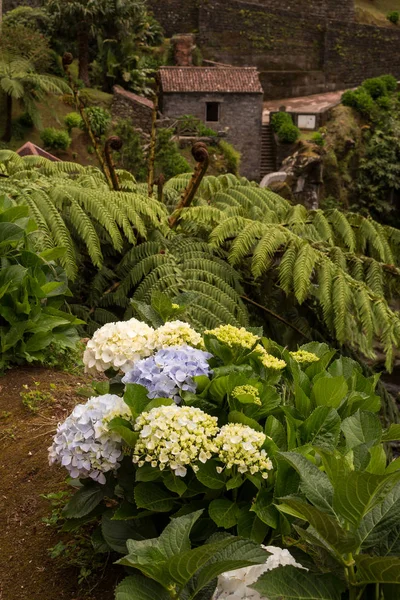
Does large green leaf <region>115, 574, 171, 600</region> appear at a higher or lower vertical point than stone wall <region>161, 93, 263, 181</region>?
higher

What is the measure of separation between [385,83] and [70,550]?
28577 mm

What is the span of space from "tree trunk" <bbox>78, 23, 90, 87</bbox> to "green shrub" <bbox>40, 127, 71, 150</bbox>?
5157 millimetres

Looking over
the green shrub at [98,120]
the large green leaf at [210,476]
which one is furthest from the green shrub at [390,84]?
the large green leaf at [210,476]

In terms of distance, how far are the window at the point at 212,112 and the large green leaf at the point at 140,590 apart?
23579 mm

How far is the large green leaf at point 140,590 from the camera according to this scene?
1.88 m

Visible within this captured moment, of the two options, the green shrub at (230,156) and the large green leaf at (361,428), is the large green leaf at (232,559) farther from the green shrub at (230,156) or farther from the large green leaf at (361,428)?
the green shrub at (230,156)

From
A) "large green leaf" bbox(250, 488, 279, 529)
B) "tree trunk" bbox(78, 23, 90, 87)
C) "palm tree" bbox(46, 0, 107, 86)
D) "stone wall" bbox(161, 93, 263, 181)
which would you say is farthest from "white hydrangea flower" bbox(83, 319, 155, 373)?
"stone wall" bbox(161, 93, 263, 181)

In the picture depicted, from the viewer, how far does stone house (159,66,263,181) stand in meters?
24.3

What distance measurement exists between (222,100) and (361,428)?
23145 mm

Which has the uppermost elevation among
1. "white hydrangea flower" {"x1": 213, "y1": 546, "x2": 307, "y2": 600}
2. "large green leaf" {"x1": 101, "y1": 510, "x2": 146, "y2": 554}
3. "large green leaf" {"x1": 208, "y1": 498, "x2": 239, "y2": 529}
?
"large green leaf" {"x1": 208, "y1": 498, "x2": 239, "y2": 529}

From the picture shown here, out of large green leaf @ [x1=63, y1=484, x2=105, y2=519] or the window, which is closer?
large green leaf @ [x1=63, y1=484, x2=105, y2=519]

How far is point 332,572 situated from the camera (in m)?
1.83

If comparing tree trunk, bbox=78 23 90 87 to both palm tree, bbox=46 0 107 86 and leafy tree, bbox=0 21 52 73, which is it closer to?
palm tree, bbox=46 0 107 86

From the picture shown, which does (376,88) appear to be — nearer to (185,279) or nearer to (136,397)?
(185,279)
